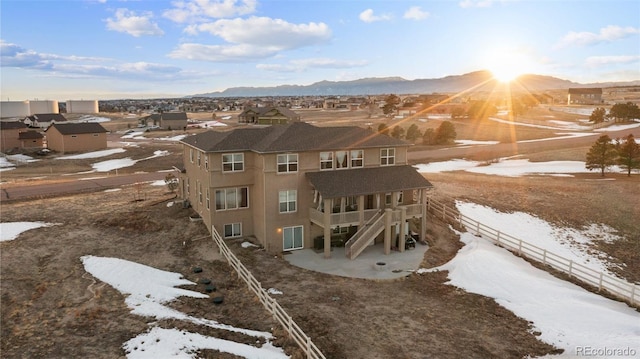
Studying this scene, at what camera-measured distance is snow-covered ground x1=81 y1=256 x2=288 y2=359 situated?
663 inches

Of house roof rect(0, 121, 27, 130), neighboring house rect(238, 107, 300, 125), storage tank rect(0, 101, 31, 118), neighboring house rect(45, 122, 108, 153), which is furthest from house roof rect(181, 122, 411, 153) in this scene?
storage tank rect(0, 101, 31, 118)

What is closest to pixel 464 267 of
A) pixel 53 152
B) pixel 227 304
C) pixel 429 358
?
pixel 429 358

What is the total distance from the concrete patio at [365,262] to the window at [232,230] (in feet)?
14.8

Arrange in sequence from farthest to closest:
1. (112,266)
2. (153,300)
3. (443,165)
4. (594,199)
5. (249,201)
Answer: (443,165) → (594,199) → (249,201) → (112,266) → (153,300)

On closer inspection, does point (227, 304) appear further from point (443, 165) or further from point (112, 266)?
point (443, 165)

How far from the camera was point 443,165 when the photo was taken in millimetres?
64812

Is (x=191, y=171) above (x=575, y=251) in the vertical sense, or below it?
above

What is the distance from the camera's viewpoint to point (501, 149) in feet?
260

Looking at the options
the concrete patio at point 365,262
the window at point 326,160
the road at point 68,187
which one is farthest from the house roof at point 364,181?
the road at point 68,187

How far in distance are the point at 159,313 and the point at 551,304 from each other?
64.8 ft

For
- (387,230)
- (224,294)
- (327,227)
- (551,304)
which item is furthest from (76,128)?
(551,304)

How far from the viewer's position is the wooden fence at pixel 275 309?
16875mm

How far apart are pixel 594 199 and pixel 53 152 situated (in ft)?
281

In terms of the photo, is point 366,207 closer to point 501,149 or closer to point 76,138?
point 501,149
